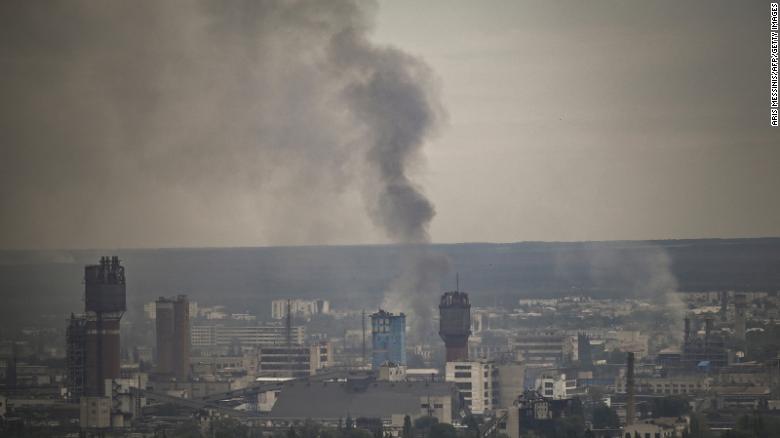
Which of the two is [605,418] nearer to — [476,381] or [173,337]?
[476,381]

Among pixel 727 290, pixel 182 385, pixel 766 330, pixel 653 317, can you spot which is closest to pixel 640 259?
pixel 727 290

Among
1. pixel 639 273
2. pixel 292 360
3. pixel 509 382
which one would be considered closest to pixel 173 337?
pixel 292 360

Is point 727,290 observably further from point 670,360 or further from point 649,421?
point 649,421

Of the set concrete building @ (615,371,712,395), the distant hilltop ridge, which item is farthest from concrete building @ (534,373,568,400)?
the distant hilltop ridge

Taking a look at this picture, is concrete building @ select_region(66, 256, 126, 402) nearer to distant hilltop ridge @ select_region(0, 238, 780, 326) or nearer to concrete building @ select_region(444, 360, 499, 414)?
concrete building @ select_region(444, 360, 499, 414)

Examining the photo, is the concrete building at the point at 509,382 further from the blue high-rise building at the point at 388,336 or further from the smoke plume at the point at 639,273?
the smoke plume at the point at 639,273
